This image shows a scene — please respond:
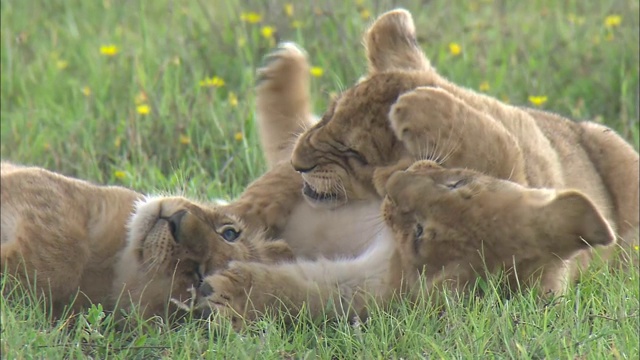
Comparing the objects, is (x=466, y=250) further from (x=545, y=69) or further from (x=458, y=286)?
(x=545, y=69)

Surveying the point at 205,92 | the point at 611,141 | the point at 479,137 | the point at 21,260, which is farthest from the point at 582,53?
the point at 21,260

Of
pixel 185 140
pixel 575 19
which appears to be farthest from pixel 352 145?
pixel 575 19

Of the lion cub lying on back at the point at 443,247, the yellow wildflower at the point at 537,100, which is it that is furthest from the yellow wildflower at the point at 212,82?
the lion cub lying on back at the point at 443,247

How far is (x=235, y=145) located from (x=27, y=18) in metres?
2.39

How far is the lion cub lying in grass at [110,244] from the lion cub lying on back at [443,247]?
178mm

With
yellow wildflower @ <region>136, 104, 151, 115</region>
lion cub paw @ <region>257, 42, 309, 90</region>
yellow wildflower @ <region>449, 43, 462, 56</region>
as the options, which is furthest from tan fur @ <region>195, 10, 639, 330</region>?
yellow wildflower @ <region>449, 43, 462, 56</region>

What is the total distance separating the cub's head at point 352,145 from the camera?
4223 millimetres

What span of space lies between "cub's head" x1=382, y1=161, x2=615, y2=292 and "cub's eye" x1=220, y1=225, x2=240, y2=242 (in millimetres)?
720

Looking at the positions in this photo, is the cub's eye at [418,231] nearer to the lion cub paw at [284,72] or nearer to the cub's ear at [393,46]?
the cub's ear at [393,46]

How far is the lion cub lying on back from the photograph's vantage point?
364cm

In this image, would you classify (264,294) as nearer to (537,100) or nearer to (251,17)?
(537,100)

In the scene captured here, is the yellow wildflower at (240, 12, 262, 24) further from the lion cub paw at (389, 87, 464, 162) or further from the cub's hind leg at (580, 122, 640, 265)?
the lion cub paw at (389, 87, 464, 162)

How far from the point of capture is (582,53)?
22.6 ft

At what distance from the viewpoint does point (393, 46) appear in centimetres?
487
